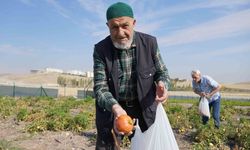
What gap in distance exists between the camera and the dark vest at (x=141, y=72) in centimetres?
282

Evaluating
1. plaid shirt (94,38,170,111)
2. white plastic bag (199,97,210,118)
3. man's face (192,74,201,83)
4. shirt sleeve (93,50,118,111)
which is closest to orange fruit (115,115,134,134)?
shirt sleeve (93,50,118,111)

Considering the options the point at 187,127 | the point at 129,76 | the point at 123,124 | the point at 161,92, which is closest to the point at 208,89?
the point at 187,127

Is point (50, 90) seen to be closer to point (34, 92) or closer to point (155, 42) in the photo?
point (34, 92)

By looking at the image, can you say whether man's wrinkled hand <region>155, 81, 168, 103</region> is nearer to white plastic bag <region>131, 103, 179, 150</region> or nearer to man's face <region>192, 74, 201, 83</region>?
white plastic bag <region>131, 103, 179, 150</region>

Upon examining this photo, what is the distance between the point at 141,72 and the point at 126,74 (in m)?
0.13

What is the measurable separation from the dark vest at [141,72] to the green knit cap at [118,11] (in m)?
0.35

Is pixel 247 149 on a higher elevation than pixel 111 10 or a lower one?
lower

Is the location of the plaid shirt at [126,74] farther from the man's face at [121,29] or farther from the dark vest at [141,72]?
the man's face at [121,29]

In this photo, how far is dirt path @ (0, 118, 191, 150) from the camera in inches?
233

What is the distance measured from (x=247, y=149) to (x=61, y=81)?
182 feet

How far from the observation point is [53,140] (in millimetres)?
6383

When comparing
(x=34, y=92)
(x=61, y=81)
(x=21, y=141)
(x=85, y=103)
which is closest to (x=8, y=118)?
(x=21, y=141)

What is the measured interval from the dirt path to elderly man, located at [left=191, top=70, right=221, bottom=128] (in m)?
0.88

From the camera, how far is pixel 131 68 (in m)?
2.92
